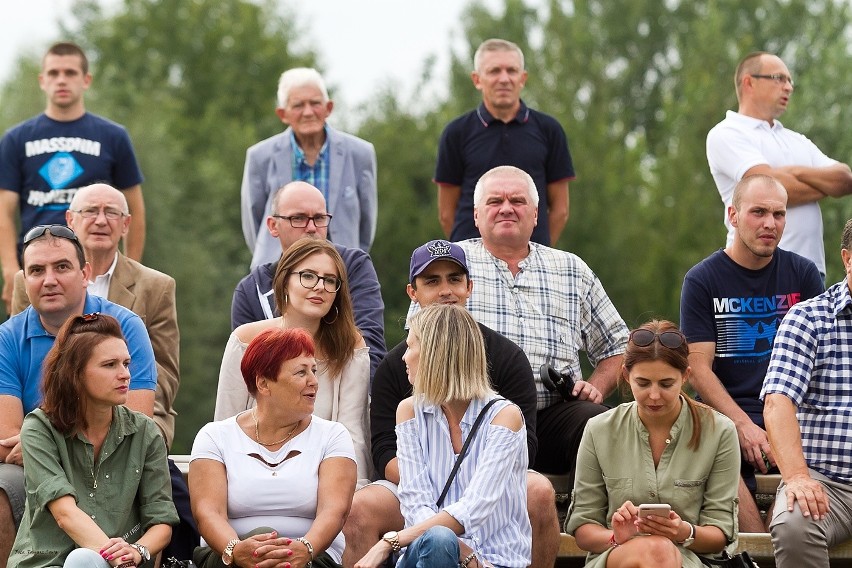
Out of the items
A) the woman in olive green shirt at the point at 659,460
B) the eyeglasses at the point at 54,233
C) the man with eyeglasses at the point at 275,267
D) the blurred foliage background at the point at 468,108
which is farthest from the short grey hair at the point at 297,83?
the blurred foliage background at the point at 468,108

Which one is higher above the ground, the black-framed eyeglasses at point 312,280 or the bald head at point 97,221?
the bald head at point 97,221

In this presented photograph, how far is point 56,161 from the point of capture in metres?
8.02

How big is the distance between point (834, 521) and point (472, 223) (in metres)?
2.93

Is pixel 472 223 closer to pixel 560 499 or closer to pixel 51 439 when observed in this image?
pixel 560 499

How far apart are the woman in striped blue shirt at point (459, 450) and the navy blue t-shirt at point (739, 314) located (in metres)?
1.66

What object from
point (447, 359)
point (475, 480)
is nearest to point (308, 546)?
point (475, 480)

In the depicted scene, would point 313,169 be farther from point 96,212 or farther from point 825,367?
point 825,367

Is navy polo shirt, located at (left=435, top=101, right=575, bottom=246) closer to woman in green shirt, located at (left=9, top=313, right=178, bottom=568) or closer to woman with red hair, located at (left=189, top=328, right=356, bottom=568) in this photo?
woman with red hair, located at (left=189, top=328, right=356, bottom=568)

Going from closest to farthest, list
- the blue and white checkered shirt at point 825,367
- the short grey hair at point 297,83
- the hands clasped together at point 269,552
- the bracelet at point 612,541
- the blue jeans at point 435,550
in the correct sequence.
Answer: the blue jeans at point 435,550, the hands clasped together at point 269,552, the bracelet at point 612,541, the blue and white checkered shirt at point 825,367, the short grey hair at point 297,83

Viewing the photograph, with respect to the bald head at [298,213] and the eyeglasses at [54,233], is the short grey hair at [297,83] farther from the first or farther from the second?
the eyeglasses at [54,233]

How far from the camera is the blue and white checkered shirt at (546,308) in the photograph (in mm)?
6578

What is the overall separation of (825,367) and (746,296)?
2.83ft

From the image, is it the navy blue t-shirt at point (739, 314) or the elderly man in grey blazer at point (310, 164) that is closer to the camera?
the navy blue t-shirt at point (739, 314)

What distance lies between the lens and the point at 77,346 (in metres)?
5.24
